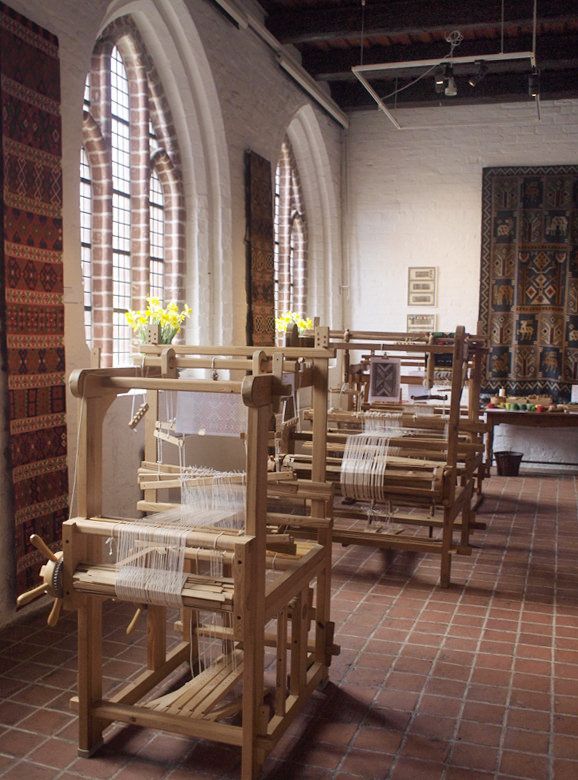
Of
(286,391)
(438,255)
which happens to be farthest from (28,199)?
(438,255)

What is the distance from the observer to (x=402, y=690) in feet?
11.6

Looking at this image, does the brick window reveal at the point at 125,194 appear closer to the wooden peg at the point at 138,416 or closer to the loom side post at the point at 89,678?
the wooden peg at the point at 138,416

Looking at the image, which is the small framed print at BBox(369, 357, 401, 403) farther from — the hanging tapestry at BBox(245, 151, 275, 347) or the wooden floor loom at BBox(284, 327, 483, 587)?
the hanging tapestry at BBox(245, 151, 275, 347)

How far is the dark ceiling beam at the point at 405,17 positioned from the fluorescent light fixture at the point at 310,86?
0.24m

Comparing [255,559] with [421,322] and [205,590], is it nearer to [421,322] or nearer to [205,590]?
[205,590]

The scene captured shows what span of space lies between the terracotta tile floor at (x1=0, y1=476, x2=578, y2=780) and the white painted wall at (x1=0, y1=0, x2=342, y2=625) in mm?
1645

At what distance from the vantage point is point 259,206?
7715mm

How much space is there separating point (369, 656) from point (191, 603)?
156 centimetres

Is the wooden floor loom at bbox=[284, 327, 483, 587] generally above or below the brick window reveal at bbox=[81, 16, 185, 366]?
below

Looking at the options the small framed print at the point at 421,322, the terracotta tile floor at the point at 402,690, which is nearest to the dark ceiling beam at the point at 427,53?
the small framed print at the point at 421,322

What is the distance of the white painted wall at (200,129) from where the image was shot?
15.7ft

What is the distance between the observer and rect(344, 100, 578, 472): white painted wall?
32.3 ft

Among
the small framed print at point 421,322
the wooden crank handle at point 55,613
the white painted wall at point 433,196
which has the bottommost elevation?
the wooden crank handle at point 55,613

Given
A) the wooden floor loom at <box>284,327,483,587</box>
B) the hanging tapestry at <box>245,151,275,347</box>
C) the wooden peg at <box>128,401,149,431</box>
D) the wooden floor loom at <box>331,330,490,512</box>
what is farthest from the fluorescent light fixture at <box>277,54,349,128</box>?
the wooden peg at <box>128,401,149,431</box>
